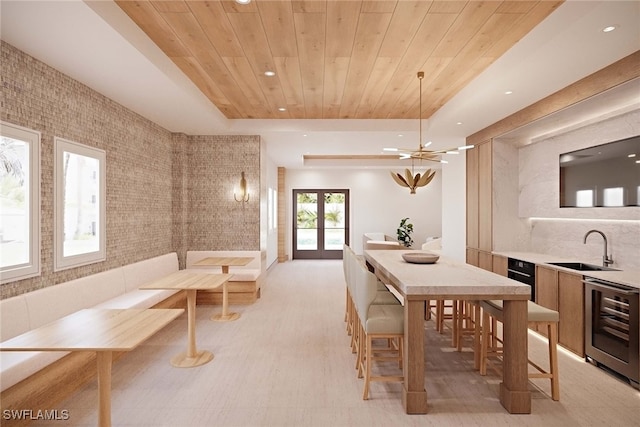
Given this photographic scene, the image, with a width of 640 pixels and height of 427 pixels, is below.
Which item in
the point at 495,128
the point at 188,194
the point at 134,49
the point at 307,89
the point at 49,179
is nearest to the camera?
the point at 134,49

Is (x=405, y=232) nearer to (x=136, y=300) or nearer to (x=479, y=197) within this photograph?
(x=479, y=197)

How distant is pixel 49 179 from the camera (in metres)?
2.94

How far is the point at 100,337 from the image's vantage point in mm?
1943

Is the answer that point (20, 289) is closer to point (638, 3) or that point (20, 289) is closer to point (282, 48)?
point (282, 48)

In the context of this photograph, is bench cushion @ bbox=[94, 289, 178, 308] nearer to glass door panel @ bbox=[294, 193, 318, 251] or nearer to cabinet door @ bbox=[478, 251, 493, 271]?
cabinet door @ bbox=[478, 251, 493, 271]

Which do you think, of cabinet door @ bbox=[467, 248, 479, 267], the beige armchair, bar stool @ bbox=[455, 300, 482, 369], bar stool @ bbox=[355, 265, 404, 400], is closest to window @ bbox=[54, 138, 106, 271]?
bar stool @ bbox=[355, 265, 404, 400]

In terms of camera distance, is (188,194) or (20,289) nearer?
(20,289)

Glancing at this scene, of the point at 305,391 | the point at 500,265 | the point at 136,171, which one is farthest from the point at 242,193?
the point at 500,265

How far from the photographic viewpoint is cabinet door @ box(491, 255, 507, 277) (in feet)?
14.6

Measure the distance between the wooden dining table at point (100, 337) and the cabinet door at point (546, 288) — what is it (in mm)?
3535

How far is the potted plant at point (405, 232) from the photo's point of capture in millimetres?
9695

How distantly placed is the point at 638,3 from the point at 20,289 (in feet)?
15.1

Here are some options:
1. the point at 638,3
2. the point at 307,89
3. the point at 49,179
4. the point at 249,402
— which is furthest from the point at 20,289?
the point at 638,3

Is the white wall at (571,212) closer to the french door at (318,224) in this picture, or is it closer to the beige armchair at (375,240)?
the beige armchair at (375,240)
